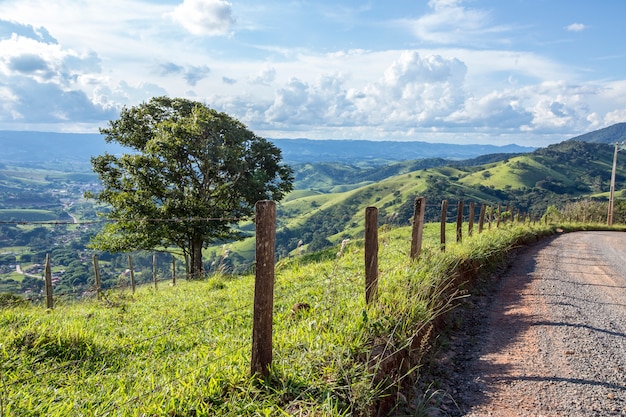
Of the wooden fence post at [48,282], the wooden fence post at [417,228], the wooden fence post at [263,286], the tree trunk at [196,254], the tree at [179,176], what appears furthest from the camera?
the tree trunk at [196,254]

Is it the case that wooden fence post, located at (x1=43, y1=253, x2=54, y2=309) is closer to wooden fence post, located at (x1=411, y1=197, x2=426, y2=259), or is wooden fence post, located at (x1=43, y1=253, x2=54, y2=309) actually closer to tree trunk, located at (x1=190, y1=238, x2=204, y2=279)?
wooden fence post, located at (x1=411, y1=197, x2=426, y2=259)

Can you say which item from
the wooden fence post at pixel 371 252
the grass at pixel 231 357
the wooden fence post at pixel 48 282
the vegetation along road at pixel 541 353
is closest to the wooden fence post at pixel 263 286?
the grass at pixel 231 357

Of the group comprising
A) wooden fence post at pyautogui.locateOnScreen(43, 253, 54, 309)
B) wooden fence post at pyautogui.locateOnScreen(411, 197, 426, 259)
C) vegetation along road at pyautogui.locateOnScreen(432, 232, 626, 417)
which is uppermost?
wooden fence post at pyautogui.locateOnScreen(411, 197, 426, 259)

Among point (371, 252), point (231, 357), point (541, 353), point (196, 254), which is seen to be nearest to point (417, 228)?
point (371, 252)

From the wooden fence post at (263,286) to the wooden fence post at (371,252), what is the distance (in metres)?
2.31

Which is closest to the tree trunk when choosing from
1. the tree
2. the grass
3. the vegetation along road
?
the tree

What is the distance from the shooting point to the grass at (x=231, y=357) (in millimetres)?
3691

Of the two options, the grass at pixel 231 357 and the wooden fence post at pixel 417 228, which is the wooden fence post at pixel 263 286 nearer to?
the grass at pixel 231 357

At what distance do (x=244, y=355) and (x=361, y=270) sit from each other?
4.85 m

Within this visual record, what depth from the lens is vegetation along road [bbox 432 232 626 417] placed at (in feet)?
15.1

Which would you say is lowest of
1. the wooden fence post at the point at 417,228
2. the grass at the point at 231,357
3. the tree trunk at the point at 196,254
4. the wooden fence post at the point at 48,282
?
the tree trunk at the point at 196,254

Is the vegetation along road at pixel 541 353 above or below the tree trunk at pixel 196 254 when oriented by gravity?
above

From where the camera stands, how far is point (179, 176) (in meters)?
23.8

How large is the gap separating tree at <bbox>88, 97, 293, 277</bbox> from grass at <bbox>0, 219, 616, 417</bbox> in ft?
48.5
